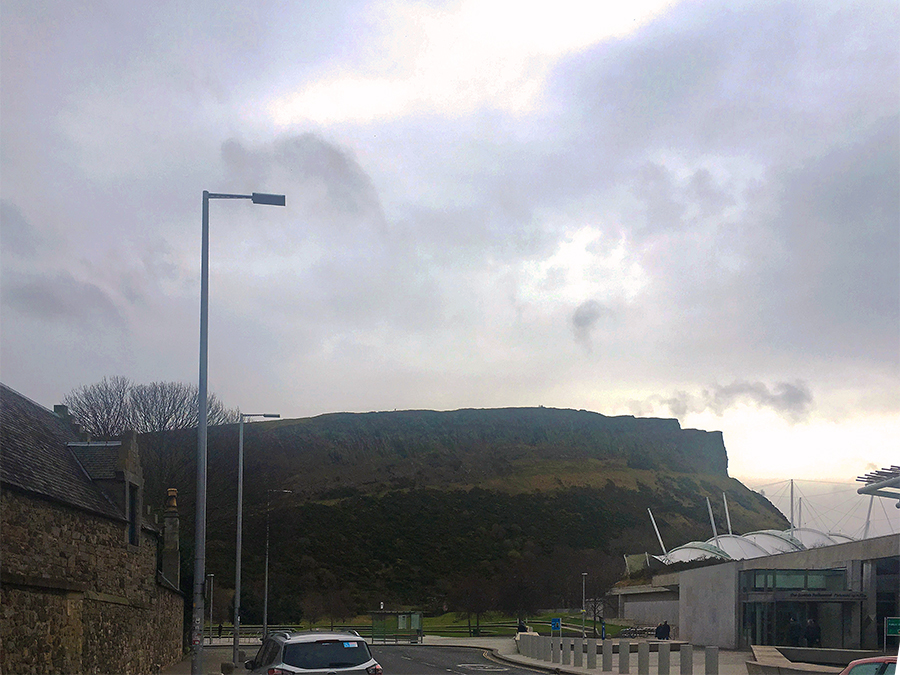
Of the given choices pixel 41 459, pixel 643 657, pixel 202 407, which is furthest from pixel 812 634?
pixel 41 459

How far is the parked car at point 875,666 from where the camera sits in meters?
9.89

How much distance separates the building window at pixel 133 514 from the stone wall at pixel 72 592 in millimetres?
310

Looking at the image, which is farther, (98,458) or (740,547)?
(740,547)

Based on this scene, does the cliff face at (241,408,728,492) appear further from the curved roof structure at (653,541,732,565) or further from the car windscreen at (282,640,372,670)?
the car windscreen at (282,640,372,670)

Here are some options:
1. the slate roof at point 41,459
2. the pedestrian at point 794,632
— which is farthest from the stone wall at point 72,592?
the pedestrian at point 794,632

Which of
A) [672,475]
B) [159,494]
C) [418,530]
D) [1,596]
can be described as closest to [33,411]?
[1,596]

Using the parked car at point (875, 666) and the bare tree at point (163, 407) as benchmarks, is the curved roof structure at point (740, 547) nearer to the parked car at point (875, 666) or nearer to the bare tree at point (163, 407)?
the bare tree at point (163, 407)

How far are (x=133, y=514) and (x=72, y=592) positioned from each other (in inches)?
257

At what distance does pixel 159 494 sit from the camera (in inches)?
2019

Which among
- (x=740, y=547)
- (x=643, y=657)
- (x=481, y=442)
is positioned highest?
(x=481, y=442)

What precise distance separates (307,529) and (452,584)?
683 inches

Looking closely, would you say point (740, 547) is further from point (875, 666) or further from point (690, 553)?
point (875, 666)

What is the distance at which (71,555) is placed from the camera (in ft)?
62.2

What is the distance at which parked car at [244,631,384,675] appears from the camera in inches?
502
